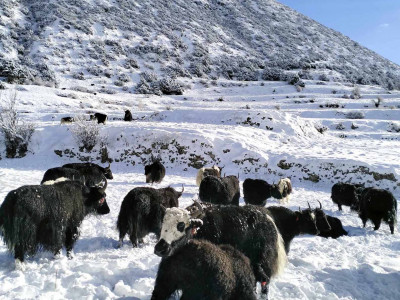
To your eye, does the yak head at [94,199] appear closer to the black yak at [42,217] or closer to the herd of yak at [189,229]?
the herd of yak at [189,229]

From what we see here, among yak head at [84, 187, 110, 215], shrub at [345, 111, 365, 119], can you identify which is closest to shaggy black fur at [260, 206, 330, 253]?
yak head at [84, 187, 110, 215]

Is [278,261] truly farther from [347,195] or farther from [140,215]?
[347,195]

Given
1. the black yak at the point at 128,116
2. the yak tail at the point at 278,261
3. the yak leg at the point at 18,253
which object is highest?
the black yak at the point at 128,116

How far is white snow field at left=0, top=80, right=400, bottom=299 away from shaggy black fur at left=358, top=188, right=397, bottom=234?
1.27 ft

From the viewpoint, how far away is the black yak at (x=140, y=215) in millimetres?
6281

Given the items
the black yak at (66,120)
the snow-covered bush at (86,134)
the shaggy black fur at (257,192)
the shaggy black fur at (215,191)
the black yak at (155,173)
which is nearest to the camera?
the shaggy black fur at (215,191)

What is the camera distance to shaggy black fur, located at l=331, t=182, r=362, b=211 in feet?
34.3

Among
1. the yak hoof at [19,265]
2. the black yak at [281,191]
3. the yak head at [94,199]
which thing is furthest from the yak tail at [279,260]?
the black yak at [281,191]

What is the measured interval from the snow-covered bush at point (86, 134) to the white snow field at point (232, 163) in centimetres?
50

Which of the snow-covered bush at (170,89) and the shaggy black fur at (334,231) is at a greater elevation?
the snow-covered bush at (170,89)

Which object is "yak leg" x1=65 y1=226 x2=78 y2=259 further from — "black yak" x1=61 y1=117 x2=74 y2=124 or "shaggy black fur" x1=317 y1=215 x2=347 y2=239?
"black yak" x1=61 y1=117 x2=74 y2=124

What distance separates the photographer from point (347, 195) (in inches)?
422

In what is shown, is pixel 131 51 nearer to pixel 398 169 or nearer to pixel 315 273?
pixel 398 169

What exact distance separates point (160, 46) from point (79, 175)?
51.1 meters
